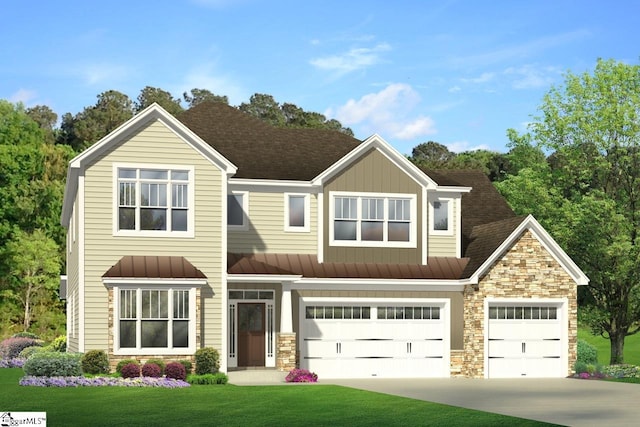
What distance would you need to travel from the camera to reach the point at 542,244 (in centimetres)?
3503

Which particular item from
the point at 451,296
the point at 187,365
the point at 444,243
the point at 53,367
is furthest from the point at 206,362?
the point at 444,243

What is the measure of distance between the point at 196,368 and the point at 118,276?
366 cm

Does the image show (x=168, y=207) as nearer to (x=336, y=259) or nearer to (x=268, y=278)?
(x=268, y=278)

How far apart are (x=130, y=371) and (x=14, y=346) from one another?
50.2 feet

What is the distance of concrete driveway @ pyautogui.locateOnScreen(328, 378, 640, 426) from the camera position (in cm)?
2089

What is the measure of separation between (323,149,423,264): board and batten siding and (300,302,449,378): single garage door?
1722mm

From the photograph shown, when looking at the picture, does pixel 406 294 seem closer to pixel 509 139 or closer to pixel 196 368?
pixel 196 368

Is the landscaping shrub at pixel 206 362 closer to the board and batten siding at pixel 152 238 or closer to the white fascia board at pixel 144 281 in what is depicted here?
the board and batten siding at pixel 152 238

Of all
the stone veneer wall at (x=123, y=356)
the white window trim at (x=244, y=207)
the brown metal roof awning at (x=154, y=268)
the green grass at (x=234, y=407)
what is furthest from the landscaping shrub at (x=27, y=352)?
the green grass at (x=234, y=407)

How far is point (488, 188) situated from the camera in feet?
137

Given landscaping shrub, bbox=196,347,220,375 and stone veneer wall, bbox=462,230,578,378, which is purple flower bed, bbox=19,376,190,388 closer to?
landscaping shrub, bbox=196,347,220,375

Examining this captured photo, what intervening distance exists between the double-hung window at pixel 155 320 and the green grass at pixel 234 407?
12.0 ft

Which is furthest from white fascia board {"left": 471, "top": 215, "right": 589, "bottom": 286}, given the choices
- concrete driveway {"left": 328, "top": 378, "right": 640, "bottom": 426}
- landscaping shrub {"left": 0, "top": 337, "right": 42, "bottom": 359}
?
landscaping shrub {"left": 0, "top": 337, "right": 42, "bottom": 359}

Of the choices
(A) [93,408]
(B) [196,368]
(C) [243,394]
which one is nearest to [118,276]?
(B) [196,368]
